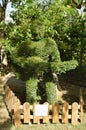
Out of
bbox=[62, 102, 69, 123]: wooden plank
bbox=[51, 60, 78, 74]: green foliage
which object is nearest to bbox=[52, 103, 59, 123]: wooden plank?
bbox=[62, 102, 69, 123]: wooden plank

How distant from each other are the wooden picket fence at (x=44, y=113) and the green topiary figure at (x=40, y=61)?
785 millimetres

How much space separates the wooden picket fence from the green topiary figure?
2.57 ft

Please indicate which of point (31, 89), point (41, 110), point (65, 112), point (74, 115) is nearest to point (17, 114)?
point (41, 110)

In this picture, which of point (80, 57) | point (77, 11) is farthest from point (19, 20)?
point (80, 57)

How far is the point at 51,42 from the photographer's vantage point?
29.8ft

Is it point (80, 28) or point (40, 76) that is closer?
point (40, 76)

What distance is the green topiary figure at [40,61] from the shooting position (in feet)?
29.4

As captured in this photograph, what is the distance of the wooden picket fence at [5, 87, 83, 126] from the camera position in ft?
27.4

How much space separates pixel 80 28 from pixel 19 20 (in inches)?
111

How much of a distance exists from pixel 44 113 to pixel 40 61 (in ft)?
4.82

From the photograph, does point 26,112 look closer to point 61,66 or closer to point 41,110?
point 41,110

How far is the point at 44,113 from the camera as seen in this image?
8453 mm

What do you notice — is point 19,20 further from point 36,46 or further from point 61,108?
point 61,108

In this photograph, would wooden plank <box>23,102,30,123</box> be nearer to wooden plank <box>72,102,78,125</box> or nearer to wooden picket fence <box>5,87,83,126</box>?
wooden picket fence <box>5,87,83,126</box>
